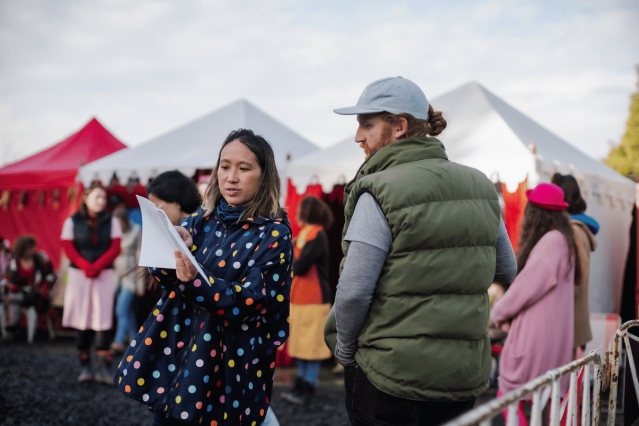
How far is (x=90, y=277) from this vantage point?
4973mm

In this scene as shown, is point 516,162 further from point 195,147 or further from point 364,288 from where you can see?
point 195,147

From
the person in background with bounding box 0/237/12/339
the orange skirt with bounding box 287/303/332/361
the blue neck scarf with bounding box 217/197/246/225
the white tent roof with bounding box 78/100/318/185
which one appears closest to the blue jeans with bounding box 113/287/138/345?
the white tent roof with bounding box 78/100/318/185

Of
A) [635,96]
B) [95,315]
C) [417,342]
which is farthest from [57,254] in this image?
[635,96]

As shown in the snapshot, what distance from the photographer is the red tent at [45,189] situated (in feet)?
27.3

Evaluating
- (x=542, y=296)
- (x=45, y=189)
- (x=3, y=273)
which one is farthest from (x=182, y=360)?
(x=45, y=189)

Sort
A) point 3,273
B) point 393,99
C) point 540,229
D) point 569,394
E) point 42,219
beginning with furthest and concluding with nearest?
1. point 42,219
2. point 3,273
3. point 540,229
4. point 569,394
5. point 393,99

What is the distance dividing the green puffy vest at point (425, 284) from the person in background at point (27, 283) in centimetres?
732

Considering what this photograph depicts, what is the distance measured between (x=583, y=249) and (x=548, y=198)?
2.69 ft

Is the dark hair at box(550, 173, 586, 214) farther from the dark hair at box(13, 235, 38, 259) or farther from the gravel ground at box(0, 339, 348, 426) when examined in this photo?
the dark hair at box(13, 235, 38, 259)

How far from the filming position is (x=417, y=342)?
1389 mm

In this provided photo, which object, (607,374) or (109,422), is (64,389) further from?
(607,374)

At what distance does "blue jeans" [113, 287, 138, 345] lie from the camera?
5.68 m

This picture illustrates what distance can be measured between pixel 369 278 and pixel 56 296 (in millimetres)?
7601

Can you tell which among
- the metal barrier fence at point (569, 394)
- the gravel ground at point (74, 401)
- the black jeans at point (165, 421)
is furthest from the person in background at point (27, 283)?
the metal barrier fence at point (569, 394)
